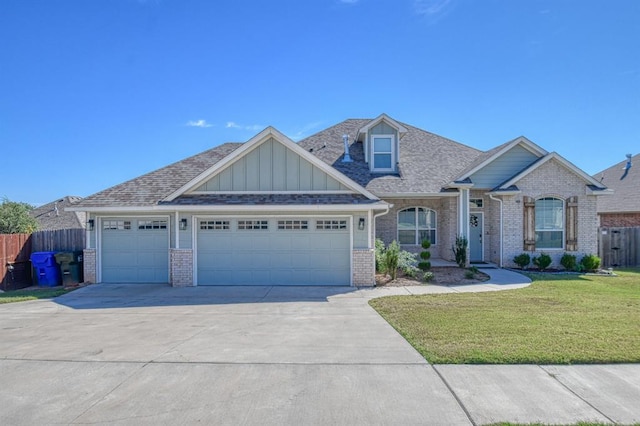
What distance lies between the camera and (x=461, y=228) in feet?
50.1

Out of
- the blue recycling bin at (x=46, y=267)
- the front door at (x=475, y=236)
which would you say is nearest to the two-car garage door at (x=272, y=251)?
the blue recycling bin at (x=46, y=267)

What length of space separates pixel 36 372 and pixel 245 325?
3353 mm

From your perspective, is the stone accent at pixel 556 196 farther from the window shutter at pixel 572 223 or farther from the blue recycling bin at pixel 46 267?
the blue recycling bin at pixel 46 267

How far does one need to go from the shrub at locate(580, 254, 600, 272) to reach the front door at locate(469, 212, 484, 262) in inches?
143

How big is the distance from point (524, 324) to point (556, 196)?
10197 millimetres

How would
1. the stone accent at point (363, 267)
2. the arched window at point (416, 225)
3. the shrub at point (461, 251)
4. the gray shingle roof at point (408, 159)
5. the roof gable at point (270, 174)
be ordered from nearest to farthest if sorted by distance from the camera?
the stone accent at point (363, 267)
the roof gable at point (270, 174)
the shrub at point (461, 251)
the gray shingle roof at point (408, 159)
the arched window at point (416, 225)

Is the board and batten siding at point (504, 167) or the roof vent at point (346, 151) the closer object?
the board and batten siding at point (504, 167)

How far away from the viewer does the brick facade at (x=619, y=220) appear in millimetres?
19562

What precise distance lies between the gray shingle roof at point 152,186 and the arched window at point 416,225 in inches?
336

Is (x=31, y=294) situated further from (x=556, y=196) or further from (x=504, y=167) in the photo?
(x=556, y=196)

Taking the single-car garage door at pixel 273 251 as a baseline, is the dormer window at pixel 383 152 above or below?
above

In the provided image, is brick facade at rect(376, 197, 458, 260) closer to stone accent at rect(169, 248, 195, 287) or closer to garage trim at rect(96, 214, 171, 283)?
stone accent at rect(169, 248, 195, 287)

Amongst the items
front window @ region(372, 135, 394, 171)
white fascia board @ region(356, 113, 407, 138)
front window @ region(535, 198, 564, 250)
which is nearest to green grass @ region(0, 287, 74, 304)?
front window @ region(372, 135, 394, 171)

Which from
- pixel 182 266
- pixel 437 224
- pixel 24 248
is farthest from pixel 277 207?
pixel 24 248
